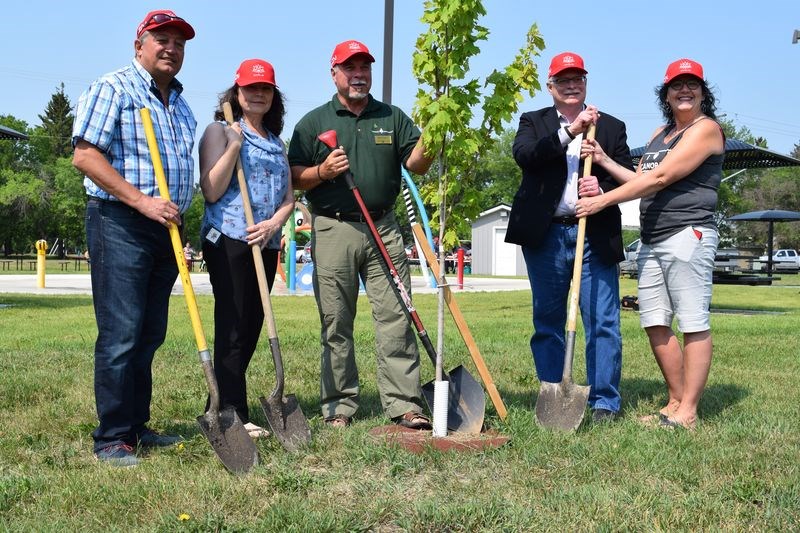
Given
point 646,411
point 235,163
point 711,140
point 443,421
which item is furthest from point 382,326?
point 711,140

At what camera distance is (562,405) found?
4703mm

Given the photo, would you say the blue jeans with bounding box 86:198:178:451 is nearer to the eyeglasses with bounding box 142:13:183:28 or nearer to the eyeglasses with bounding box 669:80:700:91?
the eyeglasses with bounding box 142:13:183:28

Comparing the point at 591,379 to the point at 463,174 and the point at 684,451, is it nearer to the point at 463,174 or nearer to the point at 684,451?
the point at 684,451

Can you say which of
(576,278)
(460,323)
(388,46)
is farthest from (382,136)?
(388,46)

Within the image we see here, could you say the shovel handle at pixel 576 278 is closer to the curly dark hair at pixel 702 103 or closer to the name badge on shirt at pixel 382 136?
the curly dark hair at pixel 702 103

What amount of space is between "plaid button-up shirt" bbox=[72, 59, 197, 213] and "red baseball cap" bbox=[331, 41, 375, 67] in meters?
0.94

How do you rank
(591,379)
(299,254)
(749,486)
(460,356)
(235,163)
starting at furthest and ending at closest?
1. (299,254)
2. (460,356)
3. (591,379)
4. (235,163)
5. (749,486)

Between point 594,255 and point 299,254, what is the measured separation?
4517 cm

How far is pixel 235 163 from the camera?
454 cm

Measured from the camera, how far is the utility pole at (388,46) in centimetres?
770

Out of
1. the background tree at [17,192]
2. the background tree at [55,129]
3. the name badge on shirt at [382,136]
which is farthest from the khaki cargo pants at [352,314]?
the background tree at [55,129]

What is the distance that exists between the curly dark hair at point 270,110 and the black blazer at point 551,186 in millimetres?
1412

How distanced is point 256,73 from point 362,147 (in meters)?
0.75

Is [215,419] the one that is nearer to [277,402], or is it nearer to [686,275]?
[277,402]
